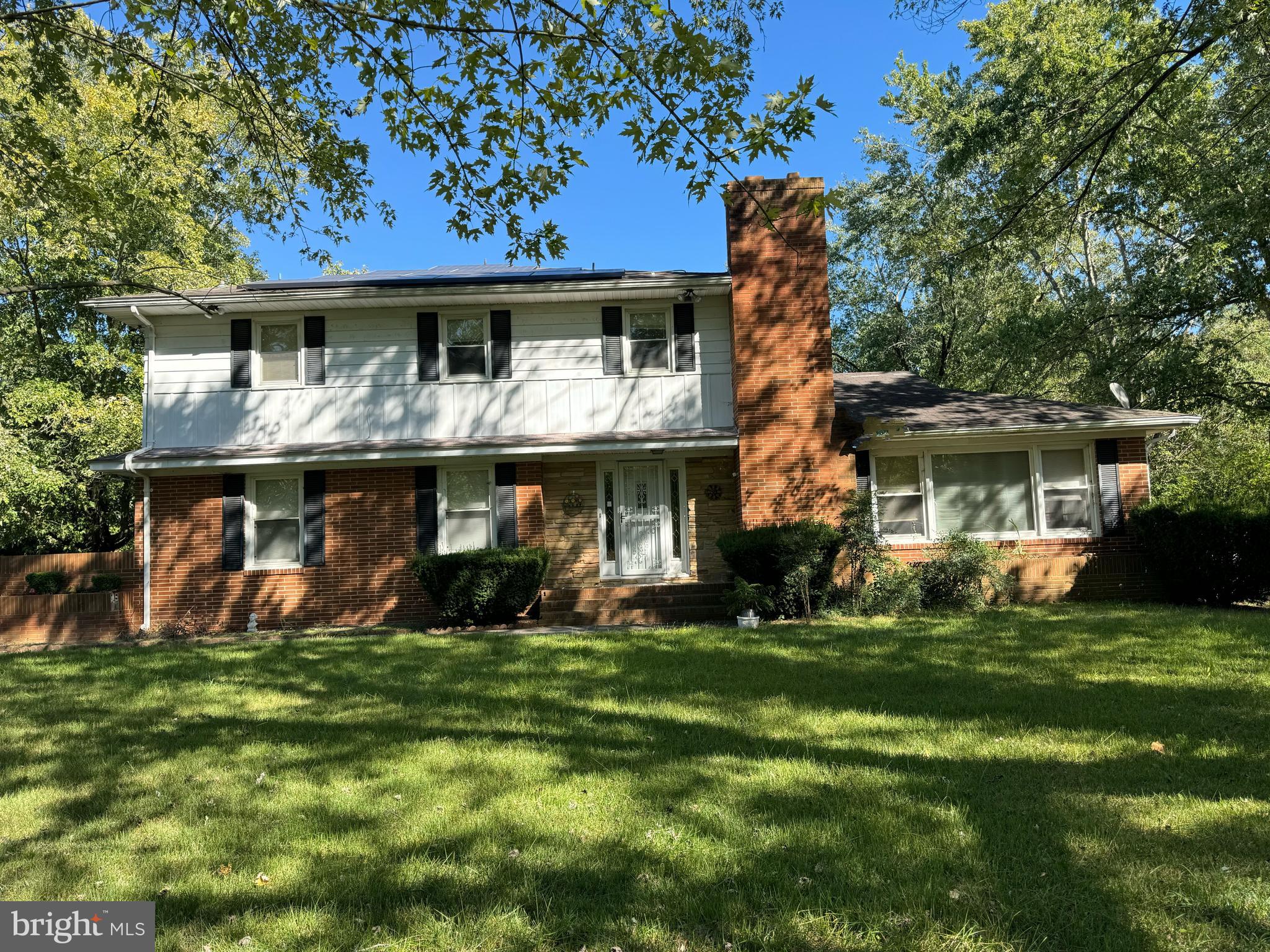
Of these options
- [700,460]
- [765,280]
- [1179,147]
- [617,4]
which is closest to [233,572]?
[700,460]

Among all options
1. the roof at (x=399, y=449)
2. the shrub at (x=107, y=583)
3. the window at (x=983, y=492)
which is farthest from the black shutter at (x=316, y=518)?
the window at (x=983, y=492)

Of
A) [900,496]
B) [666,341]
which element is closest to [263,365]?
[666,341]

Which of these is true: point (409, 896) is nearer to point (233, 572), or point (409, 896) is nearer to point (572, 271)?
point (233, 572)

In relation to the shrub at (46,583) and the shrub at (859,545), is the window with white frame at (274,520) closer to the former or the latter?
the shrub at (46,583)

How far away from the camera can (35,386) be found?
729 inches

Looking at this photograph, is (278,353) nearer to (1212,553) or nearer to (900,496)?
(900,496)

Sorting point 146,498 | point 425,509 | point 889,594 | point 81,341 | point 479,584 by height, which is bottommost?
point 889,594

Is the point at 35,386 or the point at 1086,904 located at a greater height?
the point at 35,386

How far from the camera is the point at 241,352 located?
13883 millimetres

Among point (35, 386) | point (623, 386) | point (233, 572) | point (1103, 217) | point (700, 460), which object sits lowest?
point (233, 572)

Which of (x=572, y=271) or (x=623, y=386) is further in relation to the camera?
(x=572, y=271)

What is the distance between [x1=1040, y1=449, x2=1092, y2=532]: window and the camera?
551 inches

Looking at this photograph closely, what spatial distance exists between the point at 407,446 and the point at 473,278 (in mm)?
3383

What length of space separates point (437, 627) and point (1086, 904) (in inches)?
411
